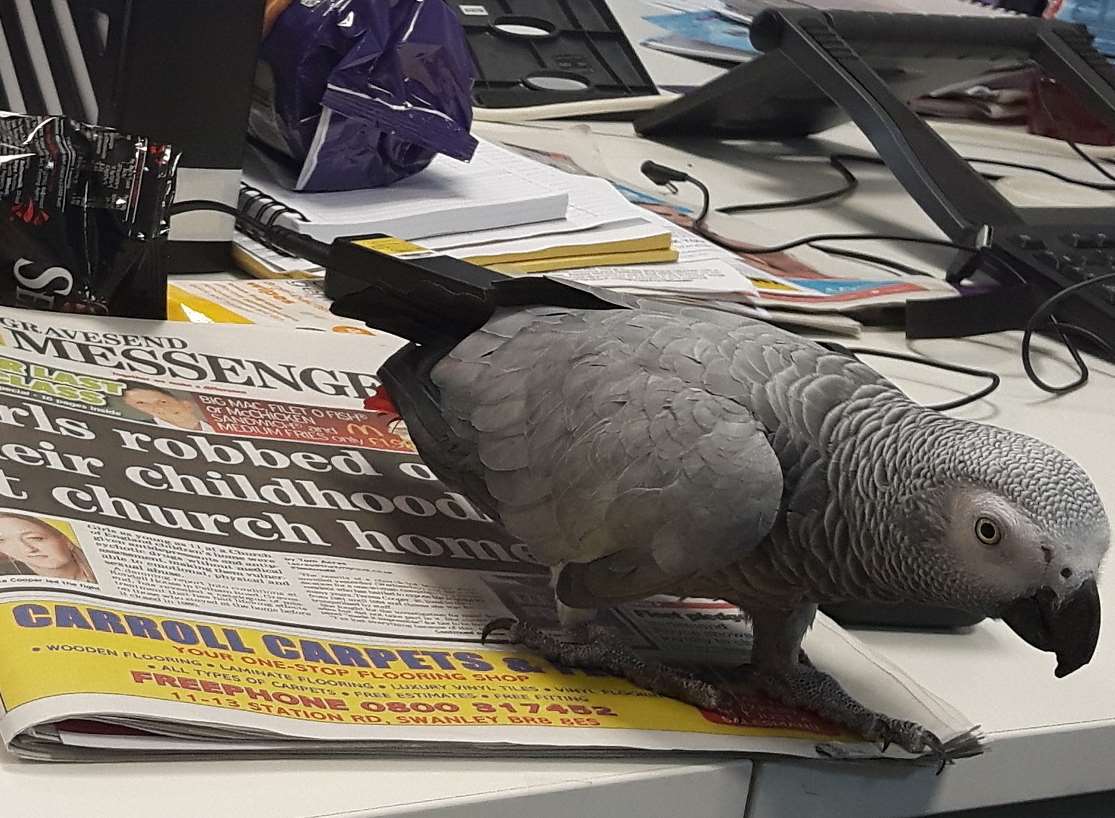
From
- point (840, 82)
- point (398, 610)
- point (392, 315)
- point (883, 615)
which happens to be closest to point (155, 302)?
point (392, 315)

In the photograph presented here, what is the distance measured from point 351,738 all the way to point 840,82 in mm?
848

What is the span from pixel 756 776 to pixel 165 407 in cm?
32

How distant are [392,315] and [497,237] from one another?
0.29 metres

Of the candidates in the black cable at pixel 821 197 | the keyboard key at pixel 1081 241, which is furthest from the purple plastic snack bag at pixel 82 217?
the keyboard key at pixel 1081 241

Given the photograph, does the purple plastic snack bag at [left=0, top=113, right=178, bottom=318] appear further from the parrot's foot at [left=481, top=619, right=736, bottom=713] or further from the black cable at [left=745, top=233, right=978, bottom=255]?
the black cable at [left=745, top=233, right=978, bottom=255]

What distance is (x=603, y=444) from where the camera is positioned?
539 millimetres

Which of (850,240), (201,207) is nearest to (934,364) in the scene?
(850,240)

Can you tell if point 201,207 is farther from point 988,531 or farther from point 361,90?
point 988,531

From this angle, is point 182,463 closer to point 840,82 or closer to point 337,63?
point 337,63

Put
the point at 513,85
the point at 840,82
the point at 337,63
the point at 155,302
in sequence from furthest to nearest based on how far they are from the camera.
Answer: the point at 513,85 → the point at 840,82 → the point at 337,63 → the point at 155,302

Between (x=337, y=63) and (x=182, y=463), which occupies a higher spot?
(x=337, y=63)

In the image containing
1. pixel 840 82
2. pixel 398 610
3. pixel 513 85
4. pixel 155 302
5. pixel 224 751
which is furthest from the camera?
pixel 513 85

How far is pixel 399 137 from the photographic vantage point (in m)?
0.95

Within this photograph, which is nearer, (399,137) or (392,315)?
(392,315)
